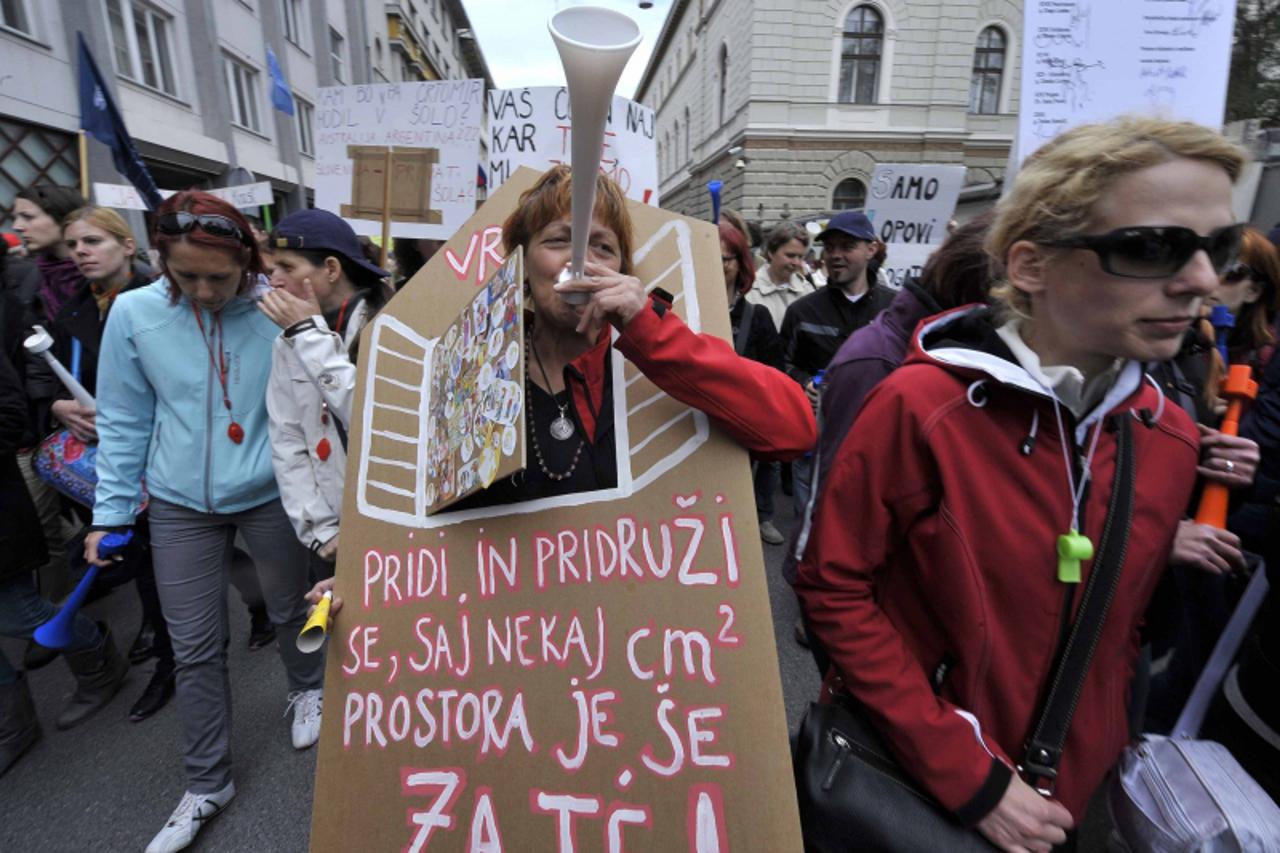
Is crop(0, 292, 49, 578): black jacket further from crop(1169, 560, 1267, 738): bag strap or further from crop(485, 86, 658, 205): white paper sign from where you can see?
crop(1169, 560, 1267, 738): bag strap

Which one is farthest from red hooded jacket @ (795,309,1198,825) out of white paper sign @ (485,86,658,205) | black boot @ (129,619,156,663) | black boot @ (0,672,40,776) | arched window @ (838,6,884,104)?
arched window @ (838,6,884,104)

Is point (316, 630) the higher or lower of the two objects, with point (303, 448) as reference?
lower

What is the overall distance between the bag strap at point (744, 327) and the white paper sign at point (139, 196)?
411 cm

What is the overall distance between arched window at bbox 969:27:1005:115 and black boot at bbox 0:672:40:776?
2512cm

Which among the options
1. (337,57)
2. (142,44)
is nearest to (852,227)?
(142,44)

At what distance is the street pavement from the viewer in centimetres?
211

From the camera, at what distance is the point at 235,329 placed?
2039mm

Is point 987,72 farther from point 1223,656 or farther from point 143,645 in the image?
point 143,645

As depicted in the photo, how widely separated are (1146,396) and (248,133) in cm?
1677

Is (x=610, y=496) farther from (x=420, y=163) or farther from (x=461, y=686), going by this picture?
(x=420, y=163)

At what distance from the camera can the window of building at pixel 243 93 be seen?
13156 mm

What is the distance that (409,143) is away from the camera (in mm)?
3611

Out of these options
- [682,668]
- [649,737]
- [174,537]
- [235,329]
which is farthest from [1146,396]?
[174,537]

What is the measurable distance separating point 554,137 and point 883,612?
2653mm
